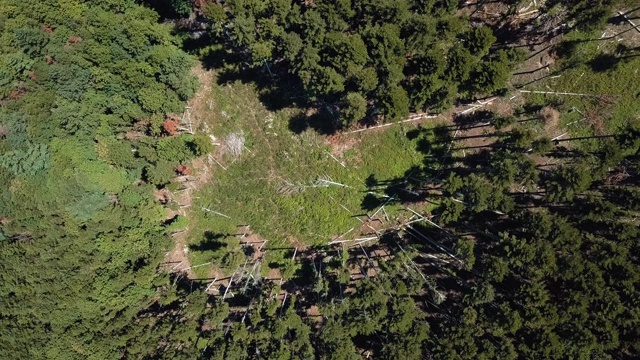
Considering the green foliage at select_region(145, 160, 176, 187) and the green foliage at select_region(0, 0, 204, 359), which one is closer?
the green foliage at select_region(0, 0, 204, 359)

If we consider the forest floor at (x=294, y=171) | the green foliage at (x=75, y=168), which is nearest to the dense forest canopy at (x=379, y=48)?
the forest floor at (x=294, y=171)

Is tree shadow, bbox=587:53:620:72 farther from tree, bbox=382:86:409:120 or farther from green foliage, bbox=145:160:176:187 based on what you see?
green foliage, bbox=145:160:176:187

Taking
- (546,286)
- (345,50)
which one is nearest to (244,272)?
(345,50)

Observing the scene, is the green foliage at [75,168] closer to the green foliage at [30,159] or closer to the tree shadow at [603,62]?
the green foliage at [30,159]

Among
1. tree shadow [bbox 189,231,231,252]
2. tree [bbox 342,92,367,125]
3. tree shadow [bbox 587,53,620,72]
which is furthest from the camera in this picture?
tree shadow [bbox 189,231,231,252]

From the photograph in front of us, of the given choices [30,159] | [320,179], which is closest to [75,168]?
[30,159]

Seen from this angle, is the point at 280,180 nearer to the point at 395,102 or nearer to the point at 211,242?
the point at 211,242

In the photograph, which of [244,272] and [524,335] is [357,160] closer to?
[244,272]

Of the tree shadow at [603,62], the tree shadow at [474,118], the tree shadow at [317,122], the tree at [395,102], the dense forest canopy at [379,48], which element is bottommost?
the tree shadow at [474,118]

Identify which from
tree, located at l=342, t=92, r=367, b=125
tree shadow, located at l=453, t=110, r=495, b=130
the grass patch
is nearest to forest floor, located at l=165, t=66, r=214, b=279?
the grass patch
